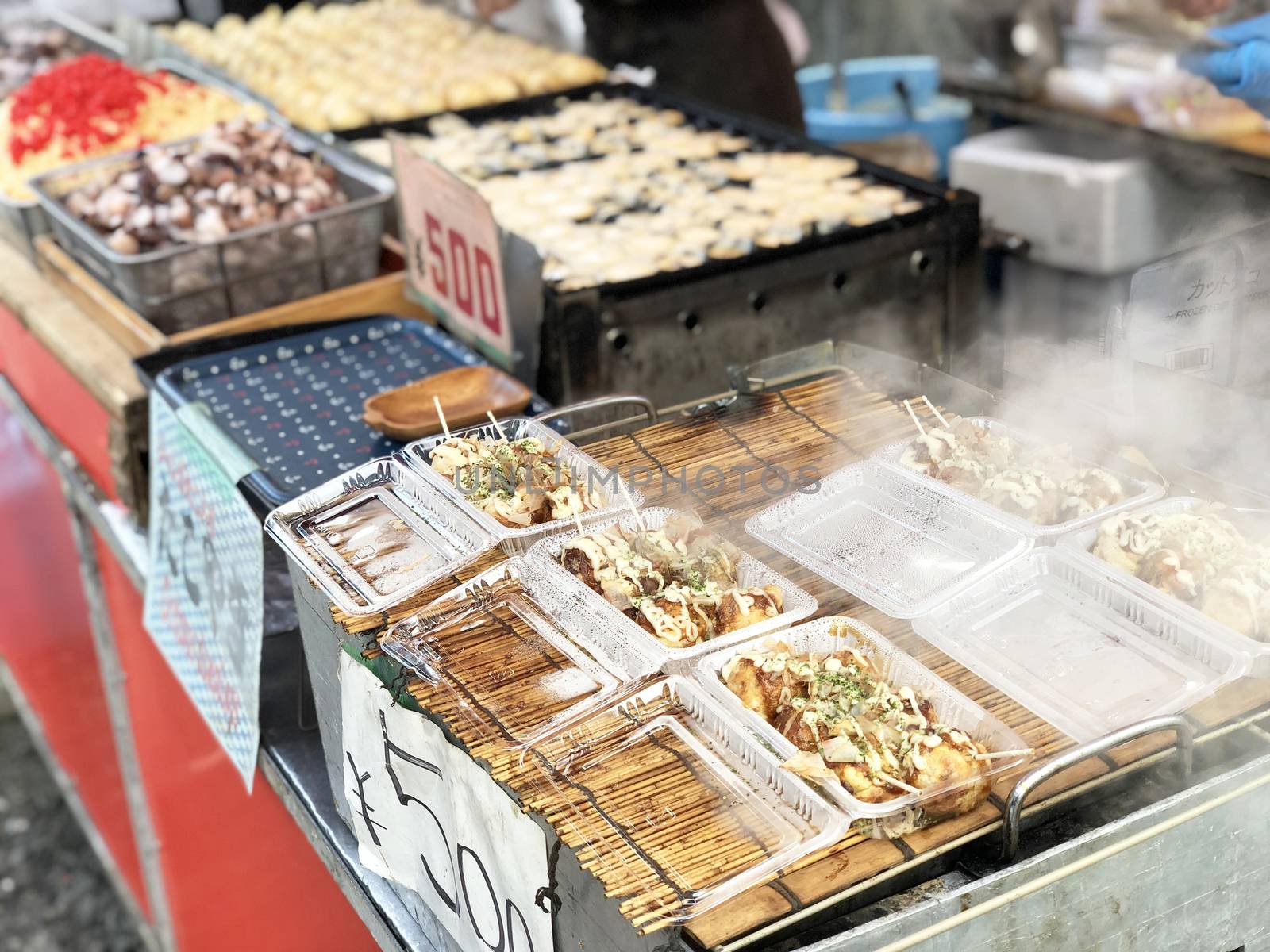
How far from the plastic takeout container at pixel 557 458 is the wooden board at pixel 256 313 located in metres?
0.93

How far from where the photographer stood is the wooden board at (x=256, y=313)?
2.75m

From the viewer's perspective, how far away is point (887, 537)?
1.64 meters

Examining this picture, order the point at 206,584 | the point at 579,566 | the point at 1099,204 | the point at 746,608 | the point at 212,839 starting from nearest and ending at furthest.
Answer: the point at 746,608 → the point at 579,566 → the point at 206,584 → the point at 212,839 → the point at 1099,204

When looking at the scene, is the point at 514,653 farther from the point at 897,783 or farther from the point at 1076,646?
the point at 1076,646

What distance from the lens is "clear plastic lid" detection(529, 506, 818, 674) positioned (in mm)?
1408

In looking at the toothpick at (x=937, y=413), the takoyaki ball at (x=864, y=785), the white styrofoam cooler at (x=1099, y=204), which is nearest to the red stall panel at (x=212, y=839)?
the takoyaki ball at (x=864, y=785)

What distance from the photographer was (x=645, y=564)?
1.55 m

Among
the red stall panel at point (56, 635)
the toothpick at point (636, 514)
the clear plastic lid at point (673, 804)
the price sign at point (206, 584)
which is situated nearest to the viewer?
the clear plastic lid at point (673, 804)

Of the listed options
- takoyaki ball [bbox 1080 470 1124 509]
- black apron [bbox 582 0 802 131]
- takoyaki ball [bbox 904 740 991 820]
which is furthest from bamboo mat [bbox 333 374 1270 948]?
black apron [bbox 582 0 802 131]

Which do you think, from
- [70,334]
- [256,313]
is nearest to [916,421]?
[256,313]

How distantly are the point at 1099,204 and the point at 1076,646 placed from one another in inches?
114

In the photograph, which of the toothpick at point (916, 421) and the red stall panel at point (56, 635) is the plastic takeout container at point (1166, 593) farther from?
the red stall panel at point (56, 635)

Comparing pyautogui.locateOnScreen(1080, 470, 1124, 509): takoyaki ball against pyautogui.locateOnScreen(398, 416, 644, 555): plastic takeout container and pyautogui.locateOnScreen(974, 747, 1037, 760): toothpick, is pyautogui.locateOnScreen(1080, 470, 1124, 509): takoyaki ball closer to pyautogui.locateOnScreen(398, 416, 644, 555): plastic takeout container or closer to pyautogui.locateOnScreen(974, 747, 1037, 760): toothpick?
pyautogui.locateOnScreen(974, 747, 1037, 760): toothpick

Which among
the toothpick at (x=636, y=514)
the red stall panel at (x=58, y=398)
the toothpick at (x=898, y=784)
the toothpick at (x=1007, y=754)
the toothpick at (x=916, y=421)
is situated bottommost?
the red stall panel at (x=58, y=398)
